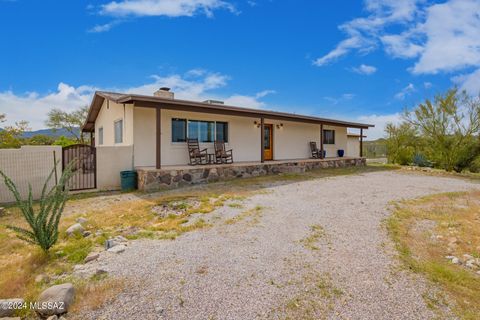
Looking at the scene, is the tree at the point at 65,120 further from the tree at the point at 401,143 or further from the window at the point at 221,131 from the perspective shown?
the tree at the point at 401,143

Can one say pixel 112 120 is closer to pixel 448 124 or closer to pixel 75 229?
pixel 75 229

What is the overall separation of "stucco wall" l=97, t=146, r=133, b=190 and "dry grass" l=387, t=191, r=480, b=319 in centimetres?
746

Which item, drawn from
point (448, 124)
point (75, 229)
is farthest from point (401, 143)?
point (75, 229)

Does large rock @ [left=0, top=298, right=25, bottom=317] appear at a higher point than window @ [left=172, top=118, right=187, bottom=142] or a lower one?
lower

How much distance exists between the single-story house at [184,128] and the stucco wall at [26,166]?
231 cm

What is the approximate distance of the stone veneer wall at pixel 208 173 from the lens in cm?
757

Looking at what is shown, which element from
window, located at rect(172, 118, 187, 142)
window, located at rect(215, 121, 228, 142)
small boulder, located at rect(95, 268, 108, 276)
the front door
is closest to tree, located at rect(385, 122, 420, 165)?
the front door

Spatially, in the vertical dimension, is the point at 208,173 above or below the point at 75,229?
above

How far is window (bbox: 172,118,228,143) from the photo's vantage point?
940cm

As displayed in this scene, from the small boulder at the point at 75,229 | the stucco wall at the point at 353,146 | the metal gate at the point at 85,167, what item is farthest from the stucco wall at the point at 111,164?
the stucco wall at the point at 353,146

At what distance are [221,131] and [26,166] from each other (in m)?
6.39

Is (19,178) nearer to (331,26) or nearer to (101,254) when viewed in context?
(101,254)

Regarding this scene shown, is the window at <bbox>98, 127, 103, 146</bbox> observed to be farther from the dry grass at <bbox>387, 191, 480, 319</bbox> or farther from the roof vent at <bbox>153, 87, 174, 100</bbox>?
the dry grass at <bbox>387, 191, 480, 319</bbox>

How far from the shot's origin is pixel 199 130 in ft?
32.6
